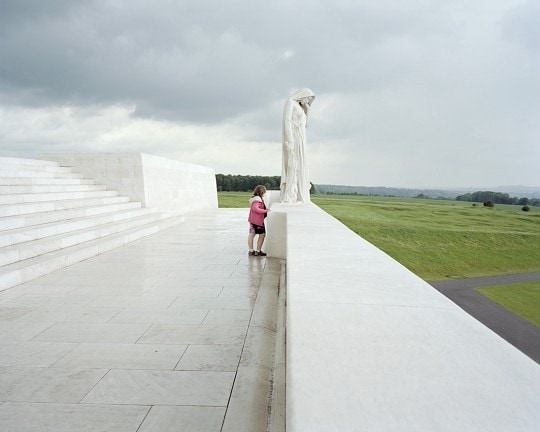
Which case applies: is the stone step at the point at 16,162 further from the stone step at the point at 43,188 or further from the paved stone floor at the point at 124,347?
the paved stone floor at the point at 124,347

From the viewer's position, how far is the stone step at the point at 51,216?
6.17 metres

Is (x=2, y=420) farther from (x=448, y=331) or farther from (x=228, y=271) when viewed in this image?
(x=228, y=271)

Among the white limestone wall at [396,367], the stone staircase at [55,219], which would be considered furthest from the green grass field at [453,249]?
the white limestone wall at [396,367]

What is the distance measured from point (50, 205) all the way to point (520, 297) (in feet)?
84.2

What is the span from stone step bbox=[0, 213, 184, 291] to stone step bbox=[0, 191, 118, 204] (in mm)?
1642

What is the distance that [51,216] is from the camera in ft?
23.6

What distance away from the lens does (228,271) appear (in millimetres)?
5547

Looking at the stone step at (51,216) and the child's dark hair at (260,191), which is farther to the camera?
the child's dark hair at (260,191)

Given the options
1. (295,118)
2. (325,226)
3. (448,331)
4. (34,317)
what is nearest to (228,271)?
(325,226)

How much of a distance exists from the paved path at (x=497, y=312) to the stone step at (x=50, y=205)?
1332 cm

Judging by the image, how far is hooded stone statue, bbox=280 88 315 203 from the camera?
29.8 feet

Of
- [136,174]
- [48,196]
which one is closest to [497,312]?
[136,174]

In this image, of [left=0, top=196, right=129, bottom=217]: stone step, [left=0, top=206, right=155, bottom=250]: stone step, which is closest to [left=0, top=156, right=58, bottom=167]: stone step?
[left=0, top=196, right=129, bottom=217]: stone step

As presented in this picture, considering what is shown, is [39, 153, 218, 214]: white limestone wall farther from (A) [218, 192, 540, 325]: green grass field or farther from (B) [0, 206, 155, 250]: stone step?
(A) [218, 192, 540, 325]: green grass field
